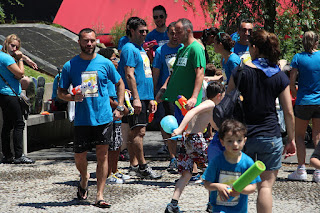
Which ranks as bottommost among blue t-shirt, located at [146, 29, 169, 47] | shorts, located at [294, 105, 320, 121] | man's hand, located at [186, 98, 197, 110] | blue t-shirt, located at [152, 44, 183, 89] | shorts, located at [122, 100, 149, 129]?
shorts, located at [122, 100, 149, 129]

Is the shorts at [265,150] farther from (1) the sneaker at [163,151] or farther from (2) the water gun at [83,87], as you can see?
(1) the sneaker at [163,151]

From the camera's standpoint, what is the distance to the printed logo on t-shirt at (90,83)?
6.37 metres

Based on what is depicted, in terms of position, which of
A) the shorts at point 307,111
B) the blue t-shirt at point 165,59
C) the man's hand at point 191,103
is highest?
the blue t-shirt at point 165,59

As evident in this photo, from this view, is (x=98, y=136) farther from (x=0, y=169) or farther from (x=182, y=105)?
(x=0, y=169)

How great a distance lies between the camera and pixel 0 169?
902 cm

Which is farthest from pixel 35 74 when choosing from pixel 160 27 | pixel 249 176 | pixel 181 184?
pixel 249 176

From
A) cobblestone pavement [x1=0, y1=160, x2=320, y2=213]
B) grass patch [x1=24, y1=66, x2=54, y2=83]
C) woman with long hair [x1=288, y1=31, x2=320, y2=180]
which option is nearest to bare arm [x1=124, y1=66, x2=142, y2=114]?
cobblestone pavement [x1=0, y1=160, x2=320, y2=213]

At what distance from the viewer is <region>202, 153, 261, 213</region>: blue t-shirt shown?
4.53m

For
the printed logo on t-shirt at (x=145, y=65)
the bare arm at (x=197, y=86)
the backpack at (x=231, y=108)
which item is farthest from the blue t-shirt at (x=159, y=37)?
the backpack at (x=231, y=108)

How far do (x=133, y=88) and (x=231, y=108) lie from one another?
9.99 ft

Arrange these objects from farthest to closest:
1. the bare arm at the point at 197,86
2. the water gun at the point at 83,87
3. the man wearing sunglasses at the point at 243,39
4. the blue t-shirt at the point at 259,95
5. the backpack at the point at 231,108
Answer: the man wearing sunglasses at the point at 243,39
the bare arm at the point at 197,86
the water gun at the point at 83,87
the blue t-shirt at the point at 259,95
the backpack at the point at 231,108

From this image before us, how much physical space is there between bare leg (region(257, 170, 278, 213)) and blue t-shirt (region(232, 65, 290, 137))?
34 centimetres

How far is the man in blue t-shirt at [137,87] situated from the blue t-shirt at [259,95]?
286cm

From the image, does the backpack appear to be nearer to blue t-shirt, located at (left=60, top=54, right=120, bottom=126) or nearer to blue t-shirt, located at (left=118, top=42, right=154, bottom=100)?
blue t-shirt, located at (left=60, top=54, right=120, bottom=126)
